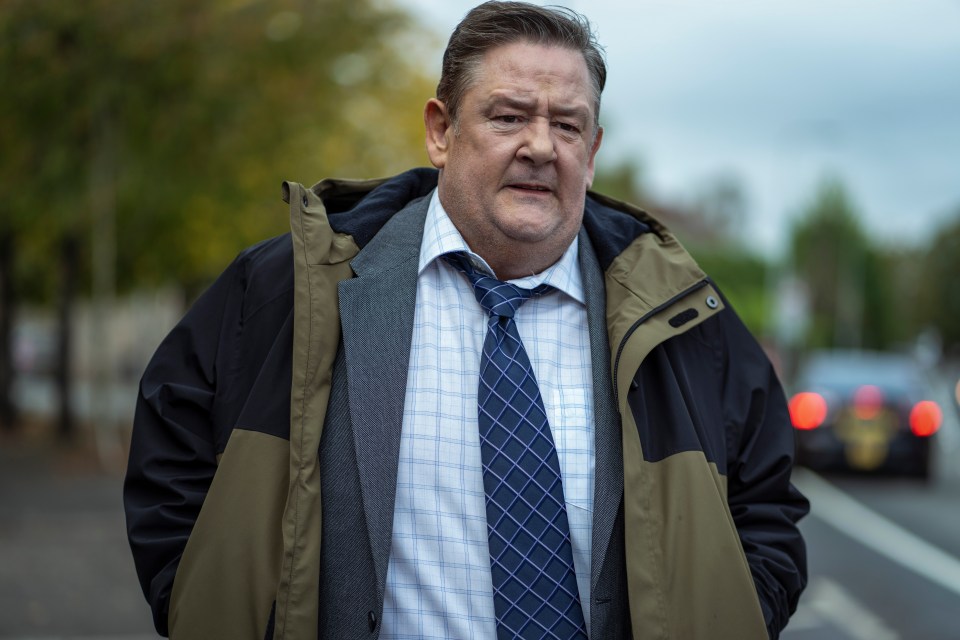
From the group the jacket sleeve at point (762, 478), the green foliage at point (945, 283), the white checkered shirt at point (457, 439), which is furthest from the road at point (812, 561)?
the green foliage at point (945, 283)

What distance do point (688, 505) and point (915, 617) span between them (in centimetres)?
531

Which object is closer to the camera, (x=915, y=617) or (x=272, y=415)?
(x=272, y=415)

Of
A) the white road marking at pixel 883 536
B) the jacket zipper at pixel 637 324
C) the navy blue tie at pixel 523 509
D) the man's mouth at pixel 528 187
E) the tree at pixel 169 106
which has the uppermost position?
the tree at pixel 169 106

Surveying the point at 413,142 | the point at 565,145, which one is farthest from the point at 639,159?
the point at 565,145

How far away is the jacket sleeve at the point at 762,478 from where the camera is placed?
2.62 m

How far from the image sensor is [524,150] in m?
2.51

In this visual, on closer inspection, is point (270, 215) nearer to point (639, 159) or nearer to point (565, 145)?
point (565, 145)

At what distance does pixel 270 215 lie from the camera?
55.5 feet

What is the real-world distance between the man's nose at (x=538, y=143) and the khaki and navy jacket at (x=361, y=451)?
1.03 feet

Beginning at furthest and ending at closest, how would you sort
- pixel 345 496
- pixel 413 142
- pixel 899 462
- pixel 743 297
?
pixel 743 297
pixel 413 142
pixel 899 462
pixel 345 496

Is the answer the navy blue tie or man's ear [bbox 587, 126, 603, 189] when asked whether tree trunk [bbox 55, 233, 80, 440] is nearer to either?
man's ear [bbox 587, 126, 603, 189]

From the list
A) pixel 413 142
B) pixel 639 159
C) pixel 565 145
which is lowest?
pixel 565 145

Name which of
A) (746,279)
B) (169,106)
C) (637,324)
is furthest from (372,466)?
(746,279)

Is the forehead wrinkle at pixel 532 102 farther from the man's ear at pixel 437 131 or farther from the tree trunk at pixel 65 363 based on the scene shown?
the tree trunk at pixel 65 363
